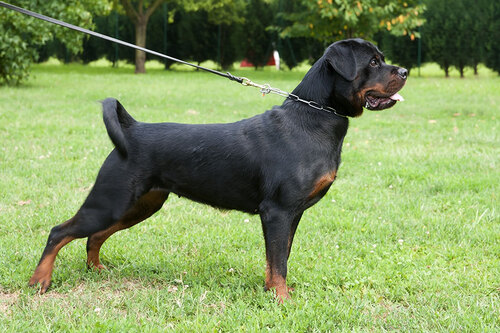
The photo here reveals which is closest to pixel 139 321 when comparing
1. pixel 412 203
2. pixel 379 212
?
pixel 379 212

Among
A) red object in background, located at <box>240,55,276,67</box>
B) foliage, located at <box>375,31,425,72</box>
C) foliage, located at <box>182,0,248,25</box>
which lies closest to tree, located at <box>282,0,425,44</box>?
foliage, located at <box>375,31,425,72</box>

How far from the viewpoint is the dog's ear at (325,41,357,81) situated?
11.4 feet

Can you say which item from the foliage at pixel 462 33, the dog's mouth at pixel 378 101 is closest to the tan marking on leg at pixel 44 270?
the dog's mouth at pixel 378 101

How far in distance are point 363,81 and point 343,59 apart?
20cm

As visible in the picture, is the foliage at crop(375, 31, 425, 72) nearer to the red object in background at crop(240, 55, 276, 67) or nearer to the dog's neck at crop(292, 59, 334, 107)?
the red object in background at crop(240, 55, 276, 67)

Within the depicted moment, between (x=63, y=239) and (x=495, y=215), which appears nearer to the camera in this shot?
→ (x=63, y=239)

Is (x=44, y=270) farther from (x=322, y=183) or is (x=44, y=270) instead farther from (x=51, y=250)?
(x=322, y=183)

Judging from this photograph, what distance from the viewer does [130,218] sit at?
396 centimetres

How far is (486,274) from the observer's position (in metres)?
3.92

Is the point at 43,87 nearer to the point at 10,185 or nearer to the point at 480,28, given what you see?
the point at 10,185

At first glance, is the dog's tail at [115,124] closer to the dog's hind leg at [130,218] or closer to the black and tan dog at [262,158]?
the black and tan dog at [262,158]

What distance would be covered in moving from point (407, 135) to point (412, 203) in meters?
3.96

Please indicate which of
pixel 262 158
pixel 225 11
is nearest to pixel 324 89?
pixel 262 158

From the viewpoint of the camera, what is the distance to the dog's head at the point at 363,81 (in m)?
3.55
